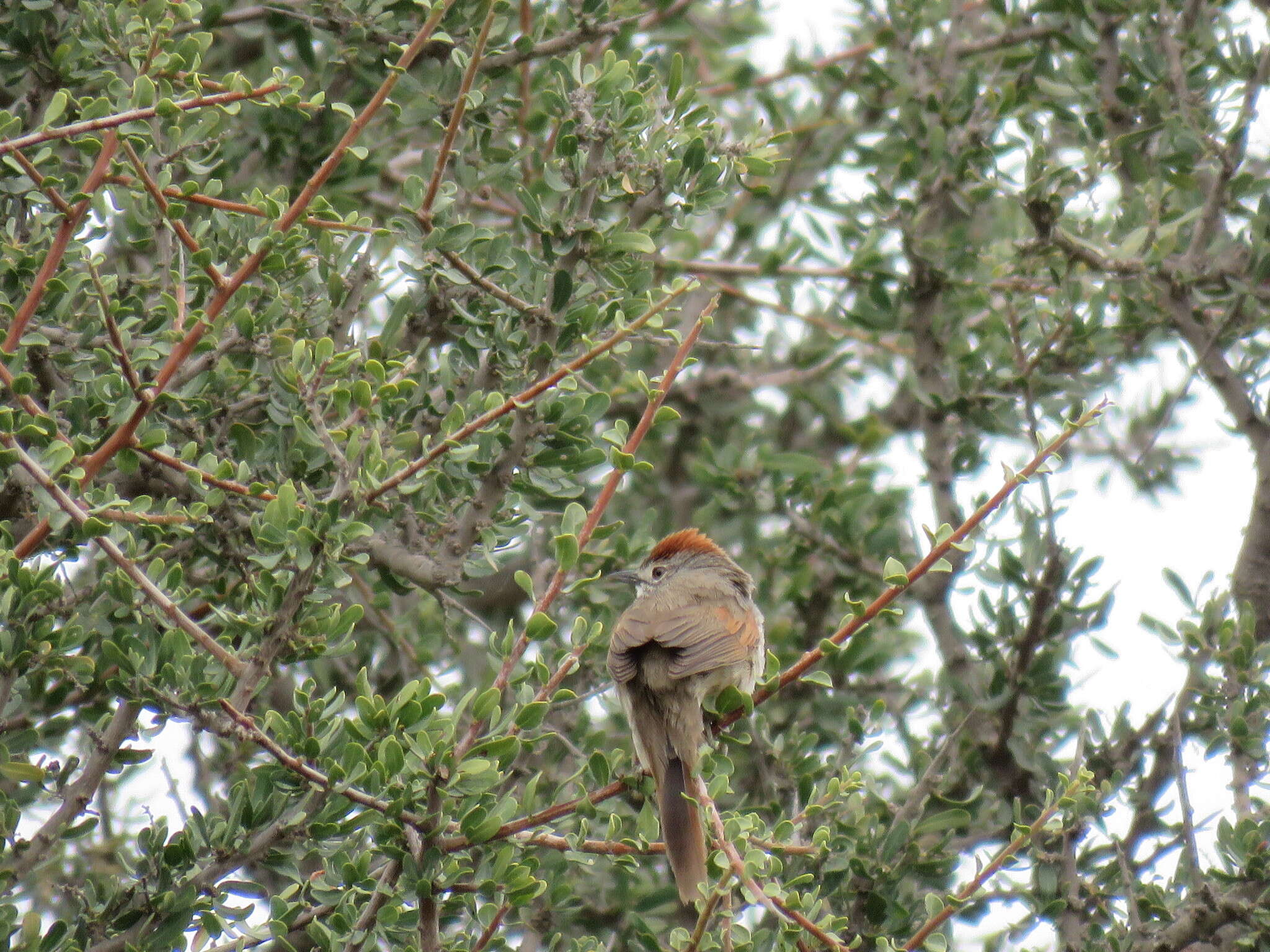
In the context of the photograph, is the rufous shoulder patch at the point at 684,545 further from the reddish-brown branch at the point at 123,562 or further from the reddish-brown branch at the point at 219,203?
the reddish-brown branch at the point at 123,562

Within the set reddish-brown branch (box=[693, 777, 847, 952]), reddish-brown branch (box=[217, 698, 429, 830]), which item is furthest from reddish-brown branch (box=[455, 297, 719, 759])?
reddish-brown branch (box=[693, 777, 847, 952])

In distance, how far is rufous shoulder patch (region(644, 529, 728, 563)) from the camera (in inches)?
222

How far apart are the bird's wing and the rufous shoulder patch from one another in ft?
1.64

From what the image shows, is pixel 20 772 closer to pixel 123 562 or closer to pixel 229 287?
pixel 123 562

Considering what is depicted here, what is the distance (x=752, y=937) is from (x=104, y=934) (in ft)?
5.55

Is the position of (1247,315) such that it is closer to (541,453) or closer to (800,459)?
(800,459)

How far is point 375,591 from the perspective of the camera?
210 inches

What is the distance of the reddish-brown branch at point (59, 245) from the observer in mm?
3359

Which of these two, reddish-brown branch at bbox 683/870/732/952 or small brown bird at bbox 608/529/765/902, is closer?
reddish-brown branch at bbox 683/870/732/952

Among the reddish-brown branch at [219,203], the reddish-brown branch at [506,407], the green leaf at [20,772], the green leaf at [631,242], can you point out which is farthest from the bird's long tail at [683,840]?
the reddish-brown branch at [219,203]

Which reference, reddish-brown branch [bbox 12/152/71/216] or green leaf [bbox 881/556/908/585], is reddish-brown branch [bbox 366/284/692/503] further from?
reddish-brown branch [bbox 12/152/71/216]

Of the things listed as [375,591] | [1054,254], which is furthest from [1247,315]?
[375,591]

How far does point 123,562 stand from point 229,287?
707mm

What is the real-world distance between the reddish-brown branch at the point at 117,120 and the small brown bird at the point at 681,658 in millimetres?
2182
